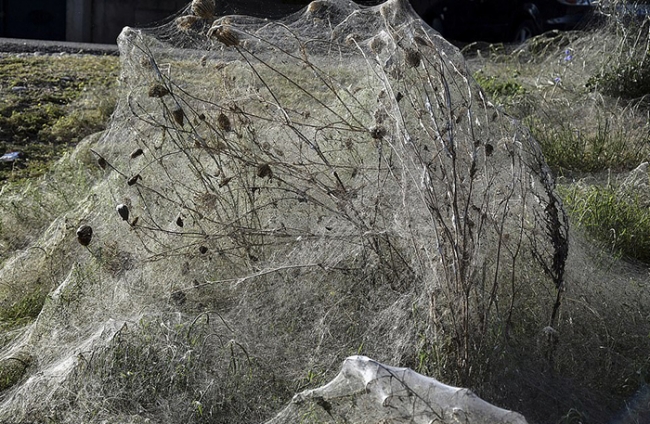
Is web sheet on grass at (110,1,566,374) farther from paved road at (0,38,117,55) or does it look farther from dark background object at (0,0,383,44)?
dark background object at (0,0,383,44)

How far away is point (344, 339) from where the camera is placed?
11.3ft

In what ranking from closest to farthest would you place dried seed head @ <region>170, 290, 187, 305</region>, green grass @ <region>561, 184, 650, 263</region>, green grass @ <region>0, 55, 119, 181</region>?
dried seed head @ <region>170, 290, 187, 305</region>, green grass @ <region>561, 184, 650, 263</region>, green grass @ <region>0, 55, 119, 181</region>

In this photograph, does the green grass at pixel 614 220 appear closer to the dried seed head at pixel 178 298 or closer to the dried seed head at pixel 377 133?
the dried seed head at pixel 377 133

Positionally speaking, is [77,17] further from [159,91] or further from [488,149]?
[488,149]

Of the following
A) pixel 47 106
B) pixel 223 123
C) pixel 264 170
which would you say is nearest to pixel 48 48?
pixel 47 106

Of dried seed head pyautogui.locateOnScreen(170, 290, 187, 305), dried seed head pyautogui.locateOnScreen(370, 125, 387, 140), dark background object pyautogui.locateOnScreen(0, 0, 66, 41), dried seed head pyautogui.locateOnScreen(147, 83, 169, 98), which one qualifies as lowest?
dark background object pyautogui.locateOnScreen(0, 0, 66, 41)

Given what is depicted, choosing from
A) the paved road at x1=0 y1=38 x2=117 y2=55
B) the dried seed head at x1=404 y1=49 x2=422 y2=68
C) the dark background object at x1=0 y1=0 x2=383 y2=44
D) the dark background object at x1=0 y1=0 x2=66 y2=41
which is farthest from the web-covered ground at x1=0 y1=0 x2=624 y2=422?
the dark background object at x1=0 y1=0 x2=66 y2=41

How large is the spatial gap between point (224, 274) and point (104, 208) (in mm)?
814

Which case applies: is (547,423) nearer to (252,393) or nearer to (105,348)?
(252,393)

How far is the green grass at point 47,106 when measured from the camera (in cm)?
647

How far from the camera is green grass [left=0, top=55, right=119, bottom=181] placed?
6.47 meters

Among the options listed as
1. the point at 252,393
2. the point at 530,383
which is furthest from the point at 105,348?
the point at 530,383

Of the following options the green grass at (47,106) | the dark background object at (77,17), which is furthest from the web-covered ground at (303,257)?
the dark background object at (77,17)

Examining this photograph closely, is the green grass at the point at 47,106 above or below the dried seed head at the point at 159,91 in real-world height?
below
